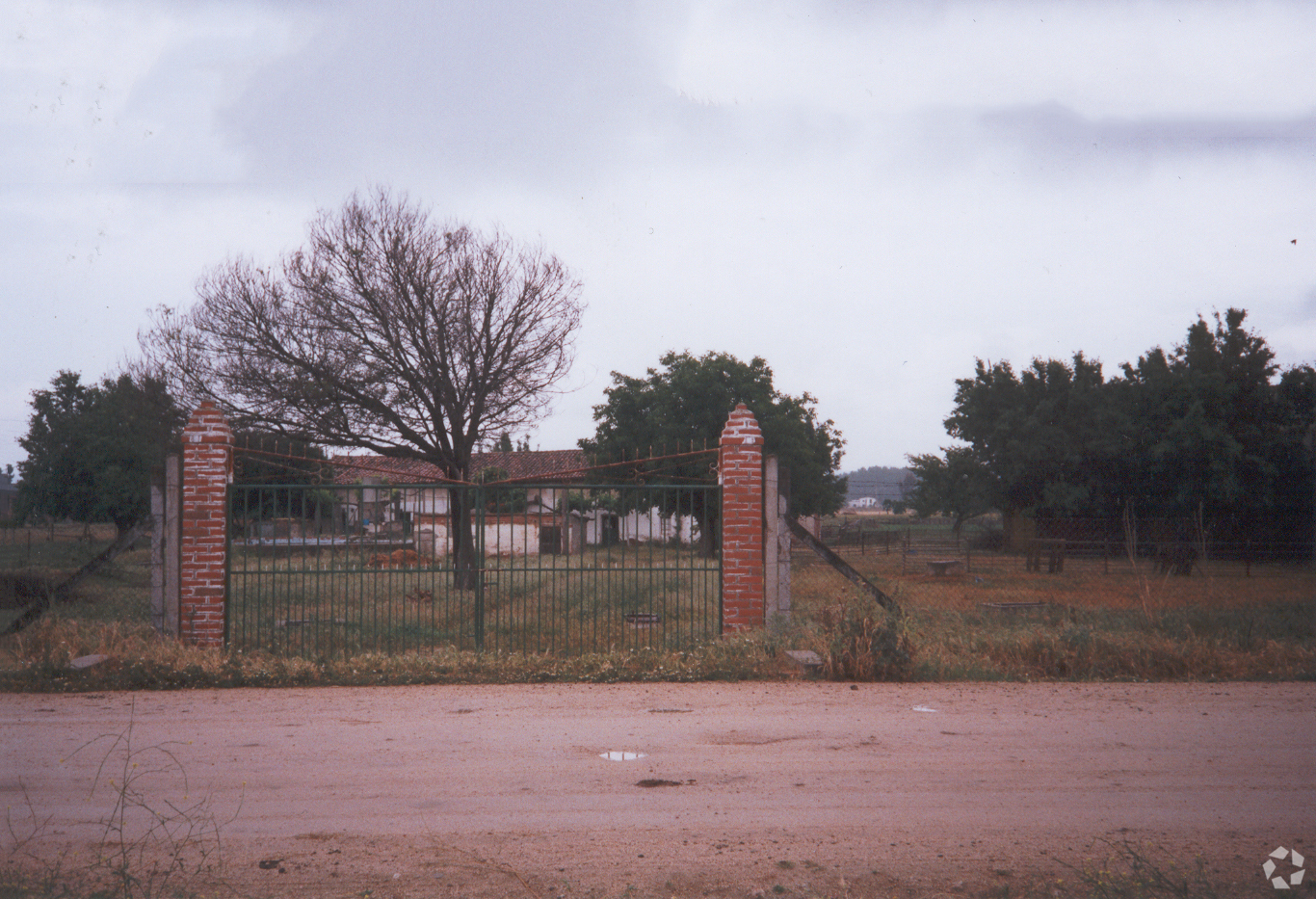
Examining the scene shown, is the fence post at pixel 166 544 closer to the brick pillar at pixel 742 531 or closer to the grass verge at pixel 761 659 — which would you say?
the grass verge at pixel 761 659

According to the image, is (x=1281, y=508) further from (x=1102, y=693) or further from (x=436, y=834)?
(x=436, y=834)

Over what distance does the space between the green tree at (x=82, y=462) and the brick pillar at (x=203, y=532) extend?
26.4 metres

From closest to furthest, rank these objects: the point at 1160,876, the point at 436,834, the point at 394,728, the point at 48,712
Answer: the point at 1160,876, the point at 436,834, the point at 394,728, the point at 48,712

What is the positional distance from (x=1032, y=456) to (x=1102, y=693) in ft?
105

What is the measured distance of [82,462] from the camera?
141 feet

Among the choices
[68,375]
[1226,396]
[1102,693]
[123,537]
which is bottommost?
[1102,693]

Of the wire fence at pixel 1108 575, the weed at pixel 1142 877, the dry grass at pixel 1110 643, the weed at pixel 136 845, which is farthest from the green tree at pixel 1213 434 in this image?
the weed at pixel 136 845

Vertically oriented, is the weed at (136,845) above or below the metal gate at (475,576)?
below

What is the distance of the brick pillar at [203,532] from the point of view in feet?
29.3

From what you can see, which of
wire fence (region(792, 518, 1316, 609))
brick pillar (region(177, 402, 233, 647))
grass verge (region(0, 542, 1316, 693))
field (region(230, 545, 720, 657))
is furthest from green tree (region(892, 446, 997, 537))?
brick pillar (region(177, 402, 233, 647))

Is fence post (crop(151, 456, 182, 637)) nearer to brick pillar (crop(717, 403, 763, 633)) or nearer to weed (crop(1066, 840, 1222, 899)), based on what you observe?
brick pillar (crop(717, 403, 763, 633))

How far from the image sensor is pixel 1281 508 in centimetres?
3200

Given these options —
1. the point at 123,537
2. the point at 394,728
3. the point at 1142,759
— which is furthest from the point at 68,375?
the point at 1142,759

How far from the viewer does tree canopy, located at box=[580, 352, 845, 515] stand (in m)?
34.3
